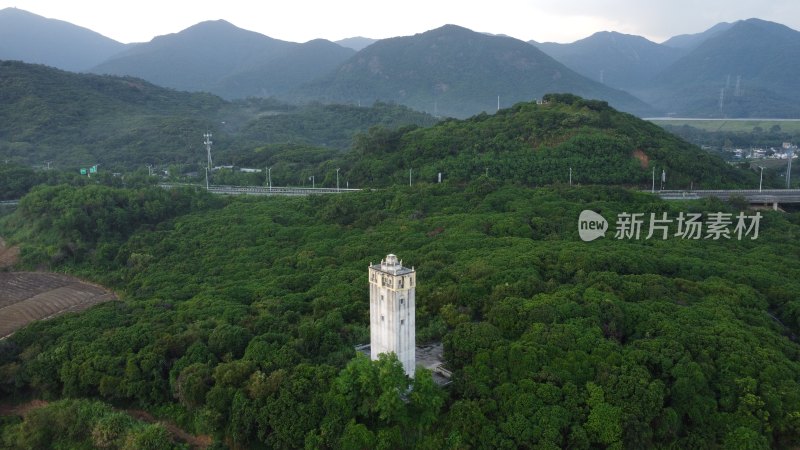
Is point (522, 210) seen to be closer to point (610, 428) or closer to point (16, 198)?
point (610, 428)

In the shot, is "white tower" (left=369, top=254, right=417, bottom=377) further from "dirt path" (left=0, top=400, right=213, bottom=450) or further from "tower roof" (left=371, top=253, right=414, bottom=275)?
"dirt path" (left=0, top=400, right=213, bottom=450)

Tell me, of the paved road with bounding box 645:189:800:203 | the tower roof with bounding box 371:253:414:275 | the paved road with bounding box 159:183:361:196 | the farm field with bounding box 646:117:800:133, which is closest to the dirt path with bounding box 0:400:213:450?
the tower roof with bounding box 371:253:414:275

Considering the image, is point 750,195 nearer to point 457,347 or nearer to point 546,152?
point 546,152

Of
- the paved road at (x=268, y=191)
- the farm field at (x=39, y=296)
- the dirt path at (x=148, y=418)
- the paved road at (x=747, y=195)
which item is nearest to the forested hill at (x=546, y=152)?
the paved road at (x=747, y=195)

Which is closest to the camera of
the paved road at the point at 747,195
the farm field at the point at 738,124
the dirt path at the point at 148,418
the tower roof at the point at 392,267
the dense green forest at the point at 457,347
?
the dense green forest at the point at 457,347

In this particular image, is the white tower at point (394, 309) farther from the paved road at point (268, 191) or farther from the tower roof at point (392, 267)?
Result: the paved road at point (268, 191)

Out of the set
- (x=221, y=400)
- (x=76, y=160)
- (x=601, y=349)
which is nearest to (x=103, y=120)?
(x=76, y=160)
